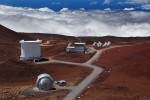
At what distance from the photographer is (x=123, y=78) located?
55.0 metres

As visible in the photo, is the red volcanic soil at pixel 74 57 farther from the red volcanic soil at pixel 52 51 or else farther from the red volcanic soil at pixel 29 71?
the red volcanic soil at pixel 29 71

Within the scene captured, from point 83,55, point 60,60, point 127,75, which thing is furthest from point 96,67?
point 83,55

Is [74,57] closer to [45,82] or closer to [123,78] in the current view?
[123,78]

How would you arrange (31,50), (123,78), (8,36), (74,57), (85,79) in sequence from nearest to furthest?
(85,79), (123,78), (31,50), (74,57), (8,36)

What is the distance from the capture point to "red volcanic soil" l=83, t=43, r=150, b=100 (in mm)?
44688

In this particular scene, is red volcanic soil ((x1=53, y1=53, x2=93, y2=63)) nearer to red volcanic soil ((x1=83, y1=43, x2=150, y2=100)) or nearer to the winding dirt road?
the winding dirt road

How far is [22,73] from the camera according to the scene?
62781 mm

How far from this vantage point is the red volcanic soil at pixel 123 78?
147 feet

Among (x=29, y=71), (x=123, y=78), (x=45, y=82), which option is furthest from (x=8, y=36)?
(x=45, y=82)

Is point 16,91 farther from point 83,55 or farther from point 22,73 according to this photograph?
point 83,55

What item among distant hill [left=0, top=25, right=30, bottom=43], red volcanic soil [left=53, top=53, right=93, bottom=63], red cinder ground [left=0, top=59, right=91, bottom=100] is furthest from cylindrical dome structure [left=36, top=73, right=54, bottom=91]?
distant hill [left=0, top=25, right=30, bottom=43]

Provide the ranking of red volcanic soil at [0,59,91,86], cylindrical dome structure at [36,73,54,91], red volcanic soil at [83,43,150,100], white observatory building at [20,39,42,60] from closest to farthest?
red volcanic soil at [83,43,150,100] < cylindrical dome structure at [36,73,54,91] < red volcanic soil at [0,59,91,86] < white observatory building at [20,39,42,60]

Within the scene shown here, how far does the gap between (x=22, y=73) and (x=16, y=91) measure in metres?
15.5

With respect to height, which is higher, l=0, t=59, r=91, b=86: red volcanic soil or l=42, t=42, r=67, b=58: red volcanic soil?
l=42, t=42, r=67, b=58: red volcanic soil
